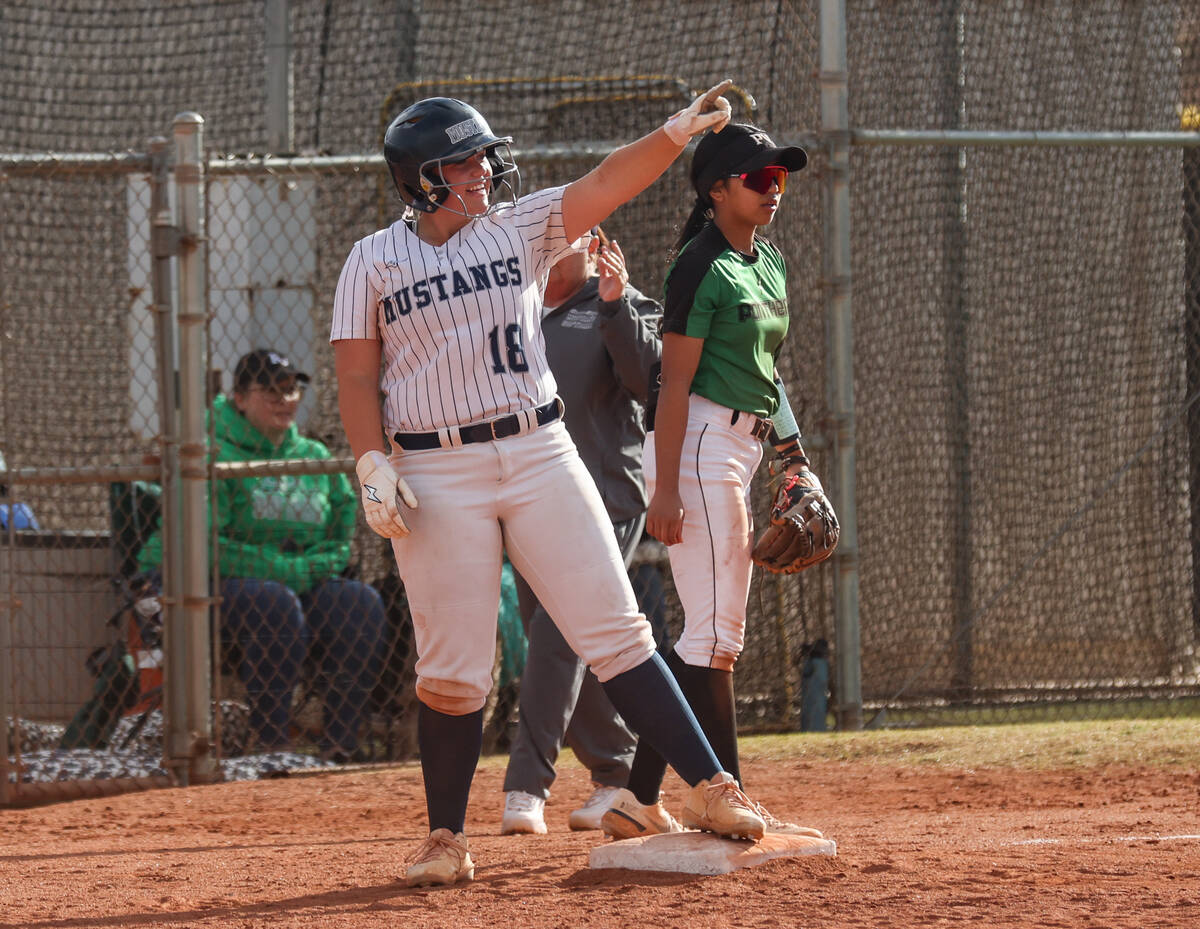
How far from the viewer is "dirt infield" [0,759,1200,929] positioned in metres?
3.03

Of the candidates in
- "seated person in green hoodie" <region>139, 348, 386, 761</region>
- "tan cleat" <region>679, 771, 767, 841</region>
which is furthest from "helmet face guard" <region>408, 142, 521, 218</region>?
"seated person in green hoodie" <region>139, 348, 386, 761</region>

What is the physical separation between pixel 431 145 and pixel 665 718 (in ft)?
4.33

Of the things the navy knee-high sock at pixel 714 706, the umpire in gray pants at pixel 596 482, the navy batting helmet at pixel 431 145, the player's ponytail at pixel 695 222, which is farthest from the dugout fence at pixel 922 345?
the navy batting helmet at pixel 431 145

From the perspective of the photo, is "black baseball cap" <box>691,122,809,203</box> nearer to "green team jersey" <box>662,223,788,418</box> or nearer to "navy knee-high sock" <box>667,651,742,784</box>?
"green team jersey" <box>662,223,788,418</box>

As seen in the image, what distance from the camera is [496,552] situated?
3.37m

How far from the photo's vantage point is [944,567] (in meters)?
7.39

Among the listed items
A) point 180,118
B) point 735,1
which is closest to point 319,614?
point 180,118

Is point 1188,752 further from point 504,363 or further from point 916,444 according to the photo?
point 504,363

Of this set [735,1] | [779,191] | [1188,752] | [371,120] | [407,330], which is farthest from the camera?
[371,120]

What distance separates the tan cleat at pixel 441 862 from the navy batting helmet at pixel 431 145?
1.38 meters

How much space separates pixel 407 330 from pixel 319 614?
119 inches

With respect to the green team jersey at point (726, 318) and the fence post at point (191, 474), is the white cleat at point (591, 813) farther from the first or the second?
the fence post at point (191, 474)

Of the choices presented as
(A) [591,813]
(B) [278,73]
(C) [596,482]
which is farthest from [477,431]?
(B) [278,73]

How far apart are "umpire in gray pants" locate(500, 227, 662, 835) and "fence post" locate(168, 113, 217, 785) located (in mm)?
1551
